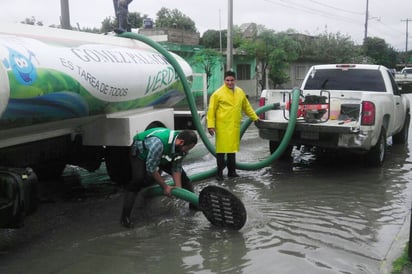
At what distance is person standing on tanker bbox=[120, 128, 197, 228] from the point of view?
510 cm

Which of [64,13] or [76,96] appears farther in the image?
[64,13]

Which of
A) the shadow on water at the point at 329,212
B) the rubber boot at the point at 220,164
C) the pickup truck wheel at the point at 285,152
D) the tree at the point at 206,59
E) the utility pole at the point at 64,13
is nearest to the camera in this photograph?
the shadow on water at the point at 329,212

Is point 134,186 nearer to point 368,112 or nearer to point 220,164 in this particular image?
point 220,164

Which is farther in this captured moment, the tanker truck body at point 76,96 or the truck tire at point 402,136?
the truck tire at point 402,136

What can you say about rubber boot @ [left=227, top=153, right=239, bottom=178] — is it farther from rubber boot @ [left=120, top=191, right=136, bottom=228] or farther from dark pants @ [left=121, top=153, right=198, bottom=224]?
rubber boot @ [left=120, top=191, right=136, bottom=228]

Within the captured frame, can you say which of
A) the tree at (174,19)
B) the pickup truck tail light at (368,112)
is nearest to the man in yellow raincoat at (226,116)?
the pickup truck tail light at (368,112)

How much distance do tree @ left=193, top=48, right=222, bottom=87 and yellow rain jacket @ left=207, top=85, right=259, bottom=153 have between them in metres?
15.2

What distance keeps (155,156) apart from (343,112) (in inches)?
173

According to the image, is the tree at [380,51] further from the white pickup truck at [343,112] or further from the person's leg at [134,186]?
the person's leg at [134,186]

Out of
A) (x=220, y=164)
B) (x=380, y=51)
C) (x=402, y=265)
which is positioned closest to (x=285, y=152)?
(x=220, y=164)

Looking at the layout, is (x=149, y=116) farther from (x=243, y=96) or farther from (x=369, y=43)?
(x=369, y=43)

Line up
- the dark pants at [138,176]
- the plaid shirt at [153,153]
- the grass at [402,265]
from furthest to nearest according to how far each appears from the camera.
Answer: the dark pants at [138,176]
the plaid shirt at [153,153]
the grass at [402,265]

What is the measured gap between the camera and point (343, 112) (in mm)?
8312

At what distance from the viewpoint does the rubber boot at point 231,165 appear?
768cm
